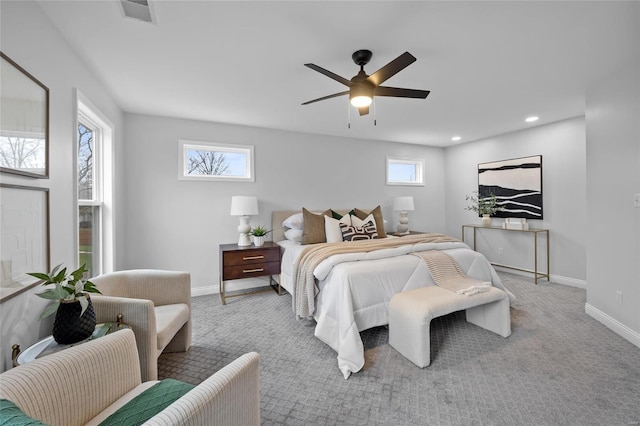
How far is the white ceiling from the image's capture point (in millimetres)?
1695

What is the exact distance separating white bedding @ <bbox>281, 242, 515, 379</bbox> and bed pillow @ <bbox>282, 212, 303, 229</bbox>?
4.67 ft

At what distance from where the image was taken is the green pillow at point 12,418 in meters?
0.68

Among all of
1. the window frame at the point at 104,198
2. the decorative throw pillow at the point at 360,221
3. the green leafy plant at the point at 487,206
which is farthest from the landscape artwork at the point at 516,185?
the window frame at the point at 104,198

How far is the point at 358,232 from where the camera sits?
3.80m

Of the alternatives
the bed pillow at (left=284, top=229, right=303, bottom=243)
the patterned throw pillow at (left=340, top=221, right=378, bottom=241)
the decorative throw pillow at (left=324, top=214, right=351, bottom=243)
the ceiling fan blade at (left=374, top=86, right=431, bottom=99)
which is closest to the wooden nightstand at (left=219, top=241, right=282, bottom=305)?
the bed pillow at (left=284, top=229, right=303, bottom=243)

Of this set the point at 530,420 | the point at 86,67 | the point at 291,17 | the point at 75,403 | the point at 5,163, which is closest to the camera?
the point at 75,403

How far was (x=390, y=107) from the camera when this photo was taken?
3.39 metres

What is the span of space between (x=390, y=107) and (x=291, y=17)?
197 cm

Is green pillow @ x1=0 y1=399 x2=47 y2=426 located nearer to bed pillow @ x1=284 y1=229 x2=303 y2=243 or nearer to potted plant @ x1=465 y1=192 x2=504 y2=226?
bed pillow @ x1=284 y1=229 x2=303 y2=243

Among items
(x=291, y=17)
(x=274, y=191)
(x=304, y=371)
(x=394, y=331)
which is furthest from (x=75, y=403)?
(x=274, y=191)

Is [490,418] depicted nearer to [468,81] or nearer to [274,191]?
[468,81]

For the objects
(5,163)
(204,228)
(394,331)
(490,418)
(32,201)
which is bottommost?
(490,418)

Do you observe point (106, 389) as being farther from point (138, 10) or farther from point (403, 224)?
point (403, 224)

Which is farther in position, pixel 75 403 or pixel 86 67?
pixel 86 67
